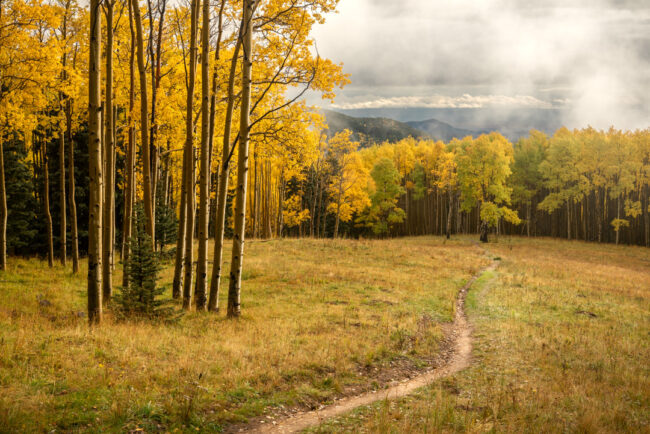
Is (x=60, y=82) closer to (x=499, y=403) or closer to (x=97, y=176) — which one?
(x=97, y=176)

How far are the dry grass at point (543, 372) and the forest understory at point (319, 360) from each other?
0.05 m

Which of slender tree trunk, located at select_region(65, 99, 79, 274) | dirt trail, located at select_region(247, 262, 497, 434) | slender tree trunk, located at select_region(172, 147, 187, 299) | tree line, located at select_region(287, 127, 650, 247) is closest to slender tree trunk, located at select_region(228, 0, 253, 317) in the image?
slender tree trunk, located at select_region(172, 147, 187, 299)

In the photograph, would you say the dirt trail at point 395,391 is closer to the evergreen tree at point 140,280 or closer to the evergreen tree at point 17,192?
the evergreen tree at point 140,280

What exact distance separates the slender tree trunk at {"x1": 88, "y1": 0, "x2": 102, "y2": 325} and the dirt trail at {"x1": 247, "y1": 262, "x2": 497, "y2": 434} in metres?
5.32

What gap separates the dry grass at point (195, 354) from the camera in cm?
567

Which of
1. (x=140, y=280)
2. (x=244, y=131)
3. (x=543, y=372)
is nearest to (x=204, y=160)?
(x=244, y=131)

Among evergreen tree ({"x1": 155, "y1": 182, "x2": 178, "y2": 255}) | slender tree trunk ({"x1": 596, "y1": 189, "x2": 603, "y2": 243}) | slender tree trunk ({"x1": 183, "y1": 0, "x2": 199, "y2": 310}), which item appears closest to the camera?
slender tree trunk ({"x1": 183, "y1": 0, "x2": 199, "y2": 310})

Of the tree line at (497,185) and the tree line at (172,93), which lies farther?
the tree line at (497,185)

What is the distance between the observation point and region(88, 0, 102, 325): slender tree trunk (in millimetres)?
8312

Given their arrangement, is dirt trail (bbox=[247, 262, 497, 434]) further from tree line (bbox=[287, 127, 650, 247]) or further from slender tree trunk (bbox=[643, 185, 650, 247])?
slender tree trunk (bbox=[643, 185, 650, 247])

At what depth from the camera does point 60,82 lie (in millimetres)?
14430

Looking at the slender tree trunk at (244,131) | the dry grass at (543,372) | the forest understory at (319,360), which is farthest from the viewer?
the slender tree trunk at (244,131)

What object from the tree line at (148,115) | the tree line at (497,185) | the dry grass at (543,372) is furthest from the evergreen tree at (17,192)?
the tree line at (497,185)

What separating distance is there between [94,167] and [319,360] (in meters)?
6.49
